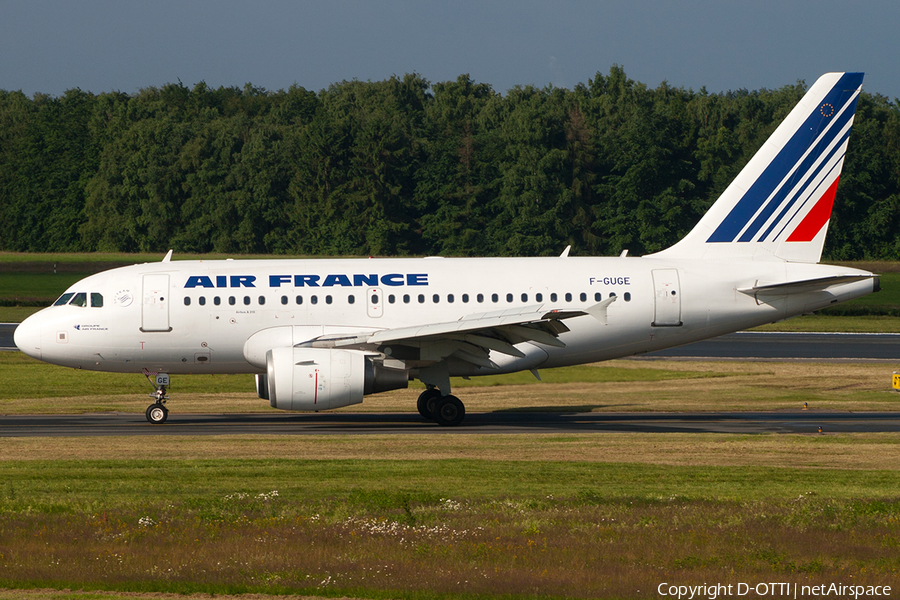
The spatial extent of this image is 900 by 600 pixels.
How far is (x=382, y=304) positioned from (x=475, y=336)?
2900 millimetres

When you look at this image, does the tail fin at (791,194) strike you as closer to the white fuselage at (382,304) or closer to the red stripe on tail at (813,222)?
the red stripe on tail at (813,222)

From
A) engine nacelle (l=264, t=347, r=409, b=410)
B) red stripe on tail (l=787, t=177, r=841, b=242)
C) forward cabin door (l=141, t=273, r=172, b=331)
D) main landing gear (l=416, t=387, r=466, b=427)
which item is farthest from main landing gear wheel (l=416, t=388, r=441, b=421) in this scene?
red stripe on tail (l=787, t=177, r=841, b=242)

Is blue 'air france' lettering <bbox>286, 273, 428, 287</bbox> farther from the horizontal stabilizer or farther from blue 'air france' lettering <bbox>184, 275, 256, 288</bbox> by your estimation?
the horizontal stabilizer

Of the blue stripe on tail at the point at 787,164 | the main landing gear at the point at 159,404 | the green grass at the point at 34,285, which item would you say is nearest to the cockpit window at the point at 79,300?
the main landing gear at the point at 159,404

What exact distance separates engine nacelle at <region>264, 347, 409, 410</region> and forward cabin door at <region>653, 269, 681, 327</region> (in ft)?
25.8

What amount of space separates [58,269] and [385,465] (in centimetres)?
8477

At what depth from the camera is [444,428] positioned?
25.5m

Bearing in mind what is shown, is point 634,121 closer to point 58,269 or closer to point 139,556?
point 58,269

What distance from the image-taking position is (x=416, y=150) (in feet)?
359

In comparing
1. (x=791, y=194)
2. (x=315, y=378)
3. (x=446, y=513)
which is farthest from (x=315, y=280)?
(x=791, y=194)

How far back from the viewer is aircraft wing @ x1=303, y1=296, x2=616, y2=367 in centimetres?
2389

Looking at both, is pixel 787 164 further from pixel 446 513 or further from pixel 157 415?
pixel 157 415

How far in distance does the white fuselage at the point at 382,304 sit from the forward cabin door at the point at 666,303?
26 mm

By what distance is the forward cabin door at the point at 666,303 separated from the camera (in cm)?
2683
